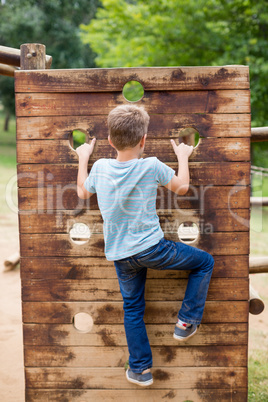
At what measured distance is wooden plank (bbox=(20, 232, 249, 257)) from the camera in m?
2.44

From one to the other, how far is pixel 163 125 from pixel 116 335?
1313mm

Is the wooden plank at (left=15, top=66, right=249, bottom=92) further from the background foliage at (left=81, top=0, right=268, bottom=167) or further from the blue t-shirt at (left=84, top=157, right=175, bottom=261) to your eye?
the background foliage at (left=81, top=0, right=268, bottom=167)

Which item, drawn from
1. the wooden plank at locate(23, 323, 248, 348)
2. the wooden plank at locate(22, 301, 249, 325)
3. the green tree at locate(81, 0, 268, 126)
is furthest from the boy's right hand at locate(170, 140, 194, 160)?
the green tree at locate(81, 0, 268, 126)

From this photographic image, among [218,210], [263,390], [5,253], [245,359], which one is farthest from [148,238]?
[5,253]

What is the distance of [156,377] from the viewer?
251 centimetres

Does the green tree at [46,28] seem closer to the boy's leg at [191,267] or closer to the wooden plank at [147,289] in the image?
the wooden plank at [147,289]

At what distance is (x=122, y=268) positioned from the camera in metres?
2.24

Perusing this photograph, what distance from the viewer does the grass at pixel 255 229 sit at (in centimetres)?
304

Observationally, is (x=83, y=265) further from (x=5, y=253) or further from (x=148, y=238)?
(x=5, y=253)

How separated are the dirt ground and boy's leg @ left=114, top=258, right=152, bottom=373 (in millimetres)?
1159

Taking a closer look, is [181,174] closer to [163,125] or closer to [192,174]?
[192,174]

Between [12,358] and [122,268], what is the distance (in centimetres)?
188

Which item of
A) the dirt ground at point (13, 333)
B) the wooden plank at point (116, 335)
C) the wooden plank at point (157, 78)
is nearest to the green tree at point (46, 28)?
the dirt ground at point (13, 333)

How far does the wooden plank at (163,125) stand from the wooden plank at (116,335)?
3.82ft
